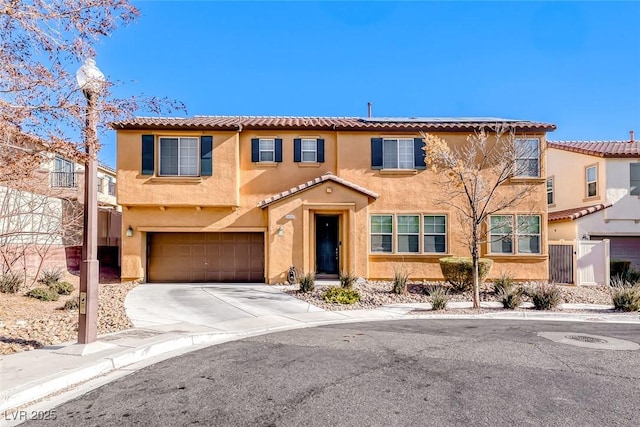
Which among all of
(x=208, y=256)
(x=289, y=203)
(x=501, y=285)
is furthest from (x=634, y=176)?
(x=208, y=256)

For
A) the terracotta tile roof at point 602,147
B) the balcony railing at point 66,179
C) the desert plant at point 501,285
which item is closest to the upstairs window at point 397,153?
the desert plant at point 501,285

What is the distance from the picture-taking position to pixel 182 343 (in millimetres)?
7496

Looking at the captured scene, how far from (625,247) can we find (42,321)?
23316mm

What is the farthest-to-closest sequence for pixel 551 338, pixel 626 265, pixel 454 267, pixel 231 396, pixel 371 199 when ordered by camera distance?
pixel 626 265 → pixel 371 199 → pixel 454 267 → pixel 551 338 → pixel 231 396

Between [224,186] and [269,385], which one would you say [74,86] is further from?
[224,186]

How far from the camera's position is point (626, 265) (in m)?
17.5

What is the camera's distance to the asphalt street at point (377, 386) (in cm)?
425

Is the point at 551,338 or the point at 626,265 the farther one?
the point at 626,265

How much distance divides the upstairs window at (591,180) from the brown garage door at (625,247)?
2.29 metres

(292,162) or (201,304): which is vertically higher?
(292,162)

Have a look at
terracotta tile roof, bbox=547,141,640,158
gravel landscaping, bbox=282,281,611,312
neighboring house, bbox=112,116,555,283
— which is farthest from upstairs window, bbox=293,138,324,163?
terracotta tile roof, bbox=547,141,640,158

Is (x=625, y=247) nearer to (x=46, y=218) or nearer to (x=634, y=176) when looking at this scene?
(x=634, y=176)

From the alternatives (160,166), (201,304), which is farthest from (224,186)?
(201,304)

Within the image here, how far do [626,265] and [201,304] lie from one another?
706 inches
